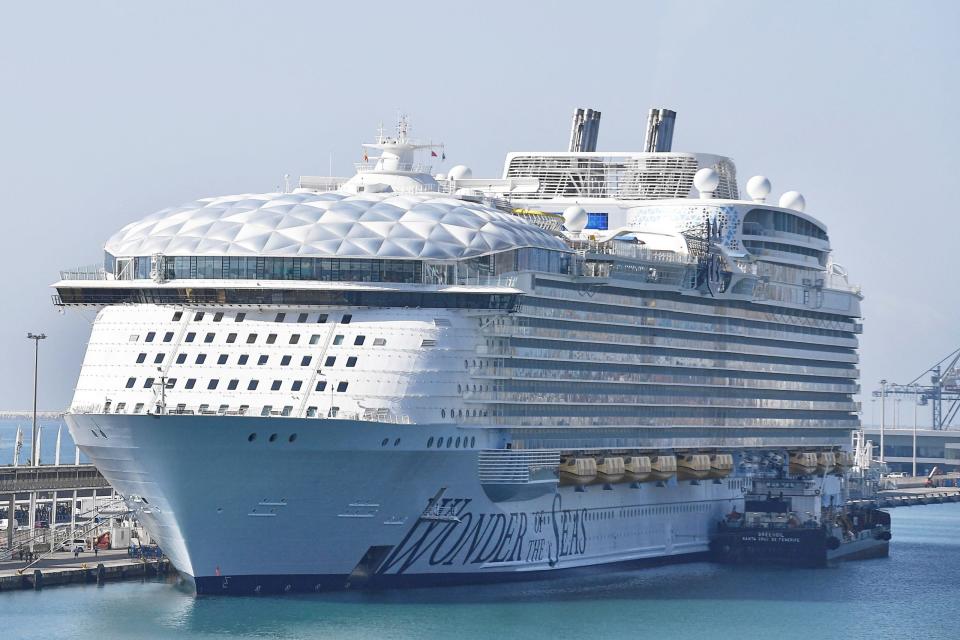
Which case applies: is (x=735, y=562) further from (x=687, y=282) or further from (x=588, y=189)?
(x=588, y=189)

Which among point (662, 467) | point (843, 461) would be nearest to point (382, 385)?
point (662, 467)

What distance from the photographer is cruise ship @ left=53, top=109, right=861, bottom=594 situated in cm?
6806

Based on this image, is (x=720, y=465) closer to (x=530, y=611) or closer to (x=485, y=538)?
(x=485, y=538)

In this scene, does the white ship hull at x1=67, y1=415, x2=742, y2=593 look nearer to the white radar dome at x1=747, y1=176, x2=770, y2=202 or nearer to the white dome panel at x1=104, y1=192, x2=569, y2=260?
the white dome panel at x1=104, y1=192, x2=569, y2=260

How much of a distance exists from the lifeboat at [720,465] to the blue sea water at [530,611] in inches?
238

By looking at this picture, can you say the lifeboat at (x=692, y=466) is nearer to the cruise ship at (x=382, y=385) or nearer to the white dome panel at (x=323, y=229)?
the cruise ship at (x=382, y=385)

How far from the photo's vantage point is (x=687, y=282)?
86812 millimetres

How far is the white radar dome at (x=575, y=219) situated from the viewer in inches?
3285

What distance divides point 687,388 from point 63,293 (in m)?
28.2

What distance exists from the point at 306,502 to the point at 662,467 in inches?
836

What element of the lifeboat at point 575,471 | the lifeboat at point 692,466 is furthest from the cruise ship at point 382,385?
the lifeboat at point 692,466

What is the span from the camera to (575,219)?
83438 mm

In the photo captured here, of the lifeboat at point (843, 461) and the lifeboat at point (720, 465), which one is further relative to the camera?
the lifeboat at point (843, 461)

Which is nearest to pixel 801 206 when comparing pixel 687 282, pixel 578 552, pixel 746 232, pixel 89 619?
pixel 746 232
